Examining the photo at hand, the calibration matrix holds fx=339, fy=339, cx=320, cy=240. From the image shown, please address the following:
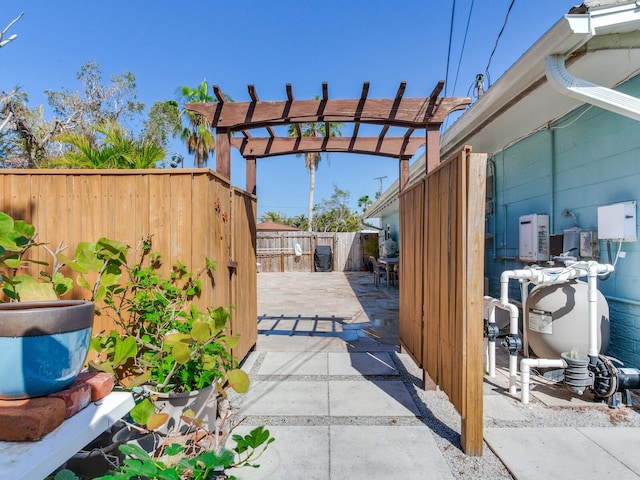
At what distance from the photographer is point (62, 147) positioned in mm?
11375

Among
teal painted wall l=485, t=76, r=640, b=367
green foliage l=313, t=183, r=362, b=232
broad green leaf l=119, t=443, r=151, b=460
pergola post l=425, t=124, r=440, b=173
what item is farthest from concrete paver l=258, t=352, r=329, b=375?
green foliage l=313, t=183, r=362, b=232

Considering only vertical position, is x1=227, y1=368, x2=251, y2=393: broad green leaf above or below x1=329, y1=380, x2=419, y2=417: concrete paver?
above

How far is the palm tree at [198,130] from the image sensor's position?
13.0 meters

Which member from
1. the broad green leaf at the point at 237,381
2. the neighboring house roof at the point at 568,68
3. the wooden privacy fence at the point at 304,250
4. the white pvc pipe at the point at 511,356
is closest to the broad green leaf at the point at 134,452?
the broad green leaf at the point at 237,381

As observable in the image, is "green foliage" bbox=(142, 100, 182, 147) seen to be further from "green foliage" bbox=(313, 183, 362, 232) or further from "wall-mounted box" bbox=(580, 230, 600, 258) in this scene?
"green foliage" bbox=(313, 183, 362, 232)

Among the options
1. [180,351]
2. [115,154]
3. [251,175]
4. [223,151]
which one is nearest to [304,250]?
[251,175]

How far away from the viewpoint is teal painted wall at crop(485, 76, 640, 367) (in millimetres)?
→ 3094

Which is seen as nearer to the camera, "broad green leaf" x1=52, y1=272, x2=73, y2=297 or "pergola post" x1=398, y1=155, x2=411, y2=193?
"broad green leaf" x1=52, y1=272, x2=73, y2=297

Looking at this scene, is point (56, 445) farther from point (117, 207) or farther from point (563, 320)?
point (563, 320)

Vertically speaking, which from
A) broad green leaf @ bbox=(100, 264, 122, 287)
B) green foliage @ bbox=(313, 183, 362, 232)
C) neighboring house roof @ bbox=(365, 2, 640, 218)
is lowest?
broad green leaf @ bbox=(100, 264, 122, 287)

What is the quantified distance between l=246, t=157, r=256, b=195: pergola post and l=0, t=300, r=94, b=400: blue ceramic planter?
11.6ft

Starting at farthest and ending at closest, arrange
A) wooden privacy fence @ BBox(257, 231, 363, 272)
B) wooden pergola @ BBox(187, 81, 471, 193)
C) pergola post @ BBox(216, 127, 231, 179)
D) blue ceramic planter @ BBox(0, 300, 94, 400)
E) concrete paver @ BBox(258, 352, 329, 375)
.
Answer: wooden privacy fence @ BBox(257, 231, 363, 272) → concrete paver @ BBox(258, 352, 329, 375) → pergola post @ BBox(216, 127, 231, 179) → wooden pergola @ BBox(187, 81, 471, 193) → blue ceramic planter @ BBox(0, 300, 94, 400)

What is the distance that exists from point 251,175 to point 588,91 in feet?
11.8

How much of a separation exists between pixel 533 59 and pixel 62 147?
44.5 feet
